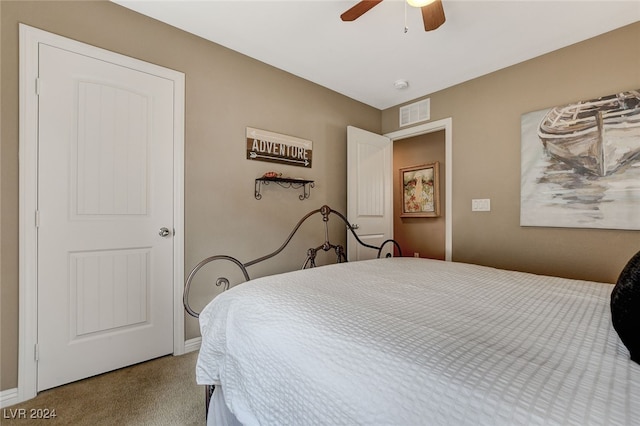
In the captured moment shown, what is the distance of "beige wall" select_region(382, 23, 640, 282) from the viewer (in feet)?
6.89

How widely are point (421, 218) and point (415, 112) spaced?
1859mm

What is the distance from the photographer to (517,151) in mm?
2561

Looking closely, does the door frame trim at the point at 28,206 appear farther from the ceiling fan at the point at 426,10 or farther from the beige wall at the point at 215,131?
the ceiling fan at the point at 426,10

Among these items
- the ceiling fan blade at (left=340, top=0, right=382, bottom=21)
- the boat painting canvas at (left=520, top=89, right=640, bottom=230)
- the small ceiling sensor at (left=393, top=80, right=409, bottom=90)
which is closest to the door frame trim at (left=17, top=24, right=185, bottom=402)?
the ceiling fan blade at (left=340, top=0, right=382, bottom=21)

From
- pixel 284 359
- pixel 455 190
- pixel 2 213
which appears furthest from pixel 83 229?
pixel 455 190

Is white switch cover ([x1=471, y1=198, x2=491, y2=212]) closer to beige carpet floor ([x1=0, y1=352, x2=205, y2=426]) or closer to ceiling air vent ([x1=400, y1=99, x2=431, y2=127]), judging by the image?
ceiling air vent ([x1=400, y1=99, x2=431, y2=127])

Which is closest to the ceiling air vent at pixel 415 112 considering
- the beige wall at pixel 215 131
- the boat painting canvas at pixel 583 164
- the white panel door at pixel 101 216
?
the beige wall at pixel 215 131

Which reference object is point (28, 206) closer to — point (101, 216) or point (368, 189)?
point (101, 216)

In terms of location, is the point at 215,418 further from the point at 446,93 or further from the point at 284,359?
the point at 446,93

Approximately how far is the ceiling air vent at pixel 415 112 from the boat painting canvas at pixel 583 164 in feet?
3.25

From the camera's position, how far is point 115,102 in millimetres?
1877

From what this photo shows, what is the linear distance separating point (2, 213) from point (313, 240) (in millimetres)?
2242

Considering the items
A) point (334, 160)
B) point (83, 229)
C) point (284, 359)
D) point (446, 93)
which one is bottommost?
point (284, 359)

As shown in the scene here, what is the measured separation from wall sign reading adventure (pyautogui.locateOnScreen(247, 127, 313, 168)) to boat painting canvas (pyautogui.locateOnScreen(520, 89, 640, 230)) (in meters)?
2.05
